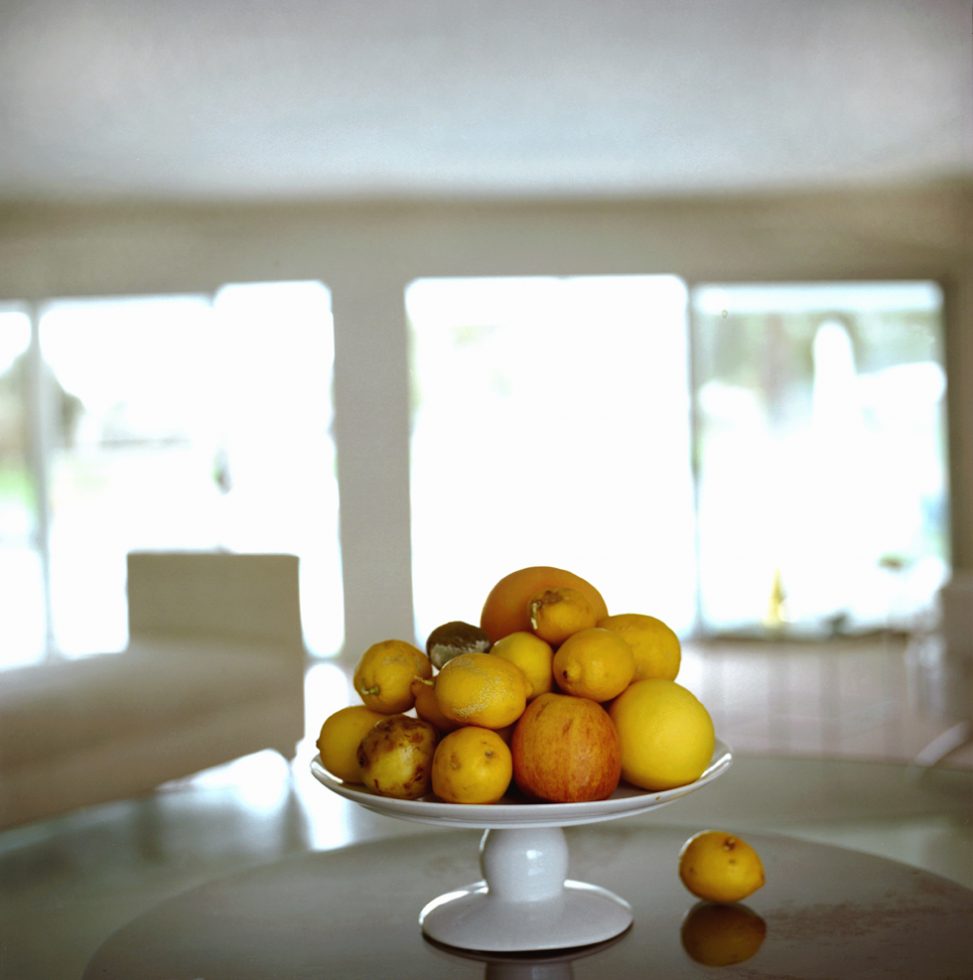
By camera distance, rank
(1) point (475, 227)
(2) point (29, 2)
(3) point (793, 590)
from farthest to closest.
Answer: (3) point (793, 590) → (1) point (475, 227) → (2) point (29, 2)

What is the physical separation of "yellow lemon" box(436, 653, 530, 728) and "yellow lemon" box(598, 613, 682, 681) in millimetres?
127

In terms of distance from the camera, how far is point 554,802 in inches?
28.3

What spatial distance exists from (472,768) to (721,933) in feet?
0.66

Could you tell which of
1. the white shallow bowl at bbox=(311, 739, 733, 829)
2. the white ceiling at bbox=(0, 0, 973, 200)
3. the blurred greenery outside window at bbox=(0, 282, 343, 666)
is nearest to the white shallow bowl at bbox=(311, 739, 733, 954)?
the white shallow bowl at bbox=(311, 739, 733, 829)

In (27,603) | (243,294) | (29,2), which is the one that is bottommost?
(27,603)

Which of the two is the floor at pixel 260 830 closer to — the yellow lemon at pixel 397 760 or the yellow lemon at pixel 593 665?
the yellow lemon at pixel 397 760

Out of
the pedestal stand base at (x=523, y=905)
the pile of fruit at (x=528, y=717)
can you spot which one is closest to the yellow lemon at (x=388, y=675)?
the pile of fruit at (x=528, y=717)

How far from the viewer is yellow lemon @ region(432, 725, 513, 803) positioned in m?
0.70

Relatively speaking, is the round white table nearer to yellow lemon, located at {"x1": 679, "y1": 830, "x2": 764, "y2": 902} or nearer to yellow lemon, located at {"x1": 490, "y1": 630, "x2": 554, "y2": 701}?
yellow lemon, located at {"x1": 679, "y1": 830, "x2": 764, "y2": 902}

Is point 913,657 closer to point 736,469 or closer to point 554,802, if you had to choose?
point 736,469

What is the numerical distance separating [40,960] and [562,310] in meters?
3.65

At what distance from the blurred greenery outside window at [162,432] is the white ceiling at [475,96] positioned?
25 cm

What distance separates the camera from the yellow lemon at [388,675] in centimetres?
80

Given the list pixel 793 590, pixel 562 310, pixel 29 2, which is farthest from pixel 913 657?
pixel 29 2
